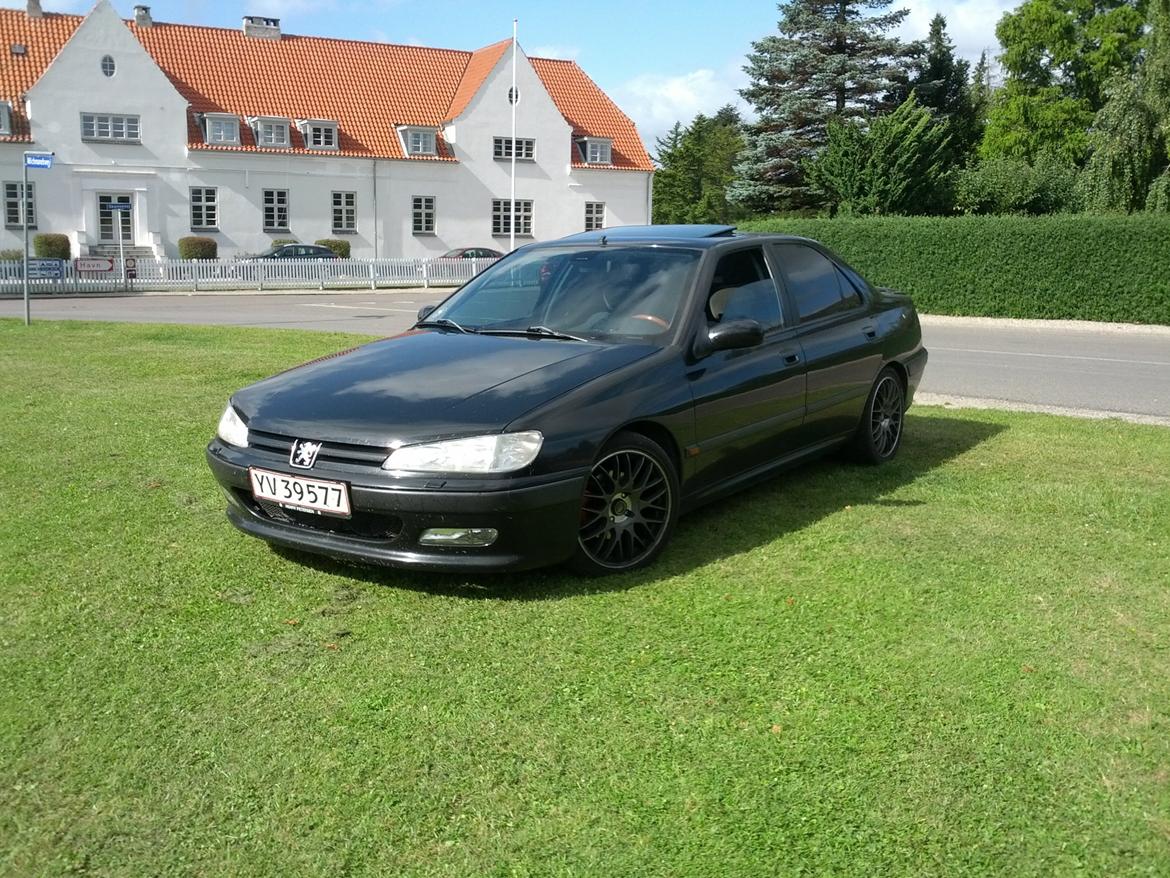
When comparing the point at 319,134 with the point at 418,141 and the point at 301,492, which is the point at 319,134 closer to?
the point at 418,141

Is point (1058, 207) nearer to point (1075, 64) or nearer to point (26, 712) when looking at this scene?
point (1075, 64)

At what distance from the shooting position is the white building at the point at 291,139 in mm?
41375

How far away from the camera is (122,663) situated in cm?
393

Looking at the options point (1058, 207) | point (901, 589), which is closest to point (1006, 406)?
point (901, 589)

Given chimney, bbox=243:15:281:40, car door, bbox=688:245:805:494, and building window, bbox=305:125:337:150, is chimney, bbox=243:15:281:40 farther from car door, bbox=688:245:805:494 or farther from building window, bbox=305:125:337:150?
car door, bbox=688:245:805:494

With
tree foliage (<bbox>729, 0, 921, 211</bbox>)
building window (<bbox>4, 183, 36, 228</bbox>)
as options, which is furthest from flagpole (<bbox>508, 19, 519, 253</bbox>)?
building window (<bbox>4, 183, 36, 228</bbox>)

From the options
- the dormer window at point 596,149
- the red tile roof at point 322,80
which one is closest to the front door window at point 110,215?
the red tile roof at point 322,80

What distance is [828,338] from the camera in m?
6.69

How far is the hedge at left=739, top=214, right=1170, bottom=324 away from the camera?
22719mm

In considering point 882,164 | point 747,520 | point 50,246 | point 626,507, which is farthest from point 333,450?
point 50,246

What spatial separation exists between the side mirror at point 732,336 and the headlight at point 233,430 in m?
2.29

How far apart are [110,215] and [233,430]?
136 ft

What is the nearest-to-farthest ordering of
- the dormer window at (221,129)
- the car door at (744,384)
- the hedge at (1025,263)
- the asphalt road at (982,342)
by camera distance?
the car door at (744,384) → the asphalt road at (982,342) → the hedge at (1025,263) → the dormer window at (221,129)

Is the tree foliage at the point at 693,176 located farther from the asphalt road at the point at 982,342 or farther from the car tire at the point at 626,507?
the car tire at the point at 626,507
